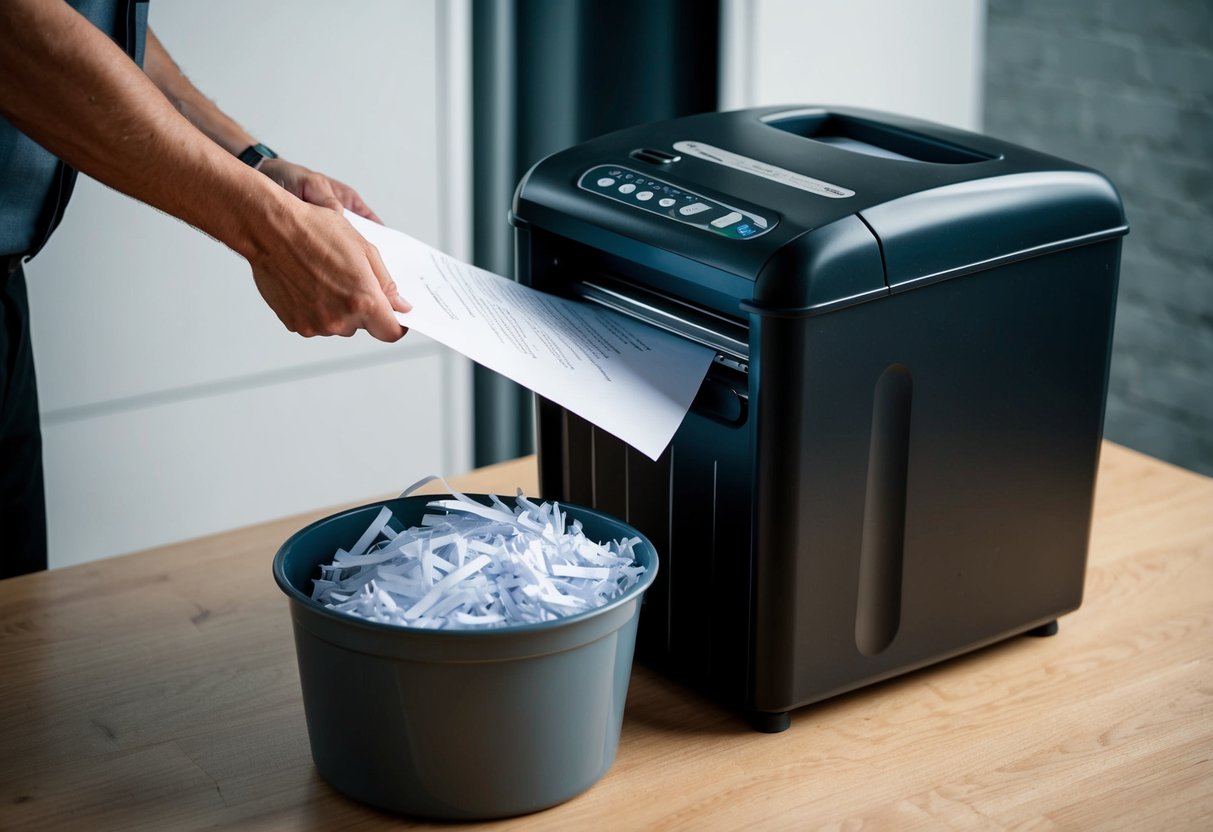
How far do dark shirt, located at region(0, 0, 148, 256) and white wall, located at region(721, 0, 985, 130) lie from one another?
1146 millimetres

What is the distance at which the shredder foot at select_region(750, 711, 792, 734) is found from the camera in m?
0.92

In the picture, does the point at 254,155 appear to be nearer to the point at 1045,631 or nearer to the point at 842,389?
the point at 842,389

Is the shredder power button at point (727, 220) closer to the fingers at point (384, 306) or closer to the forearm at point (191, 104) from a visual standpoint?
the fingers at point (384, 306)

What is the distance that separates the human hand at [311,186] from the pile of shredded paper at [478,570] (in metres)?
0.32

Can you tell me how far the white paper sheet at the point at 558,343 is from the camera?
2.86 feet

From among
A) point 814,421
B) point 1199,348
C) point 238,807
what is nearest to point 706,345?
point 814,421

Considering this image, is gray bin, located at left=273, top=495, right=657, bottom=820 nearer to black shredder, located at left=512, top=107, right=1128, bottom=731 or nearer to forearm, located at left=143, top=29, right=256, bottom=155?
black shredder, located at left=512, top=107, right=1128, bottom=731

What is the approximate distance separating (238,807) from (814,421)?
16.5 inches

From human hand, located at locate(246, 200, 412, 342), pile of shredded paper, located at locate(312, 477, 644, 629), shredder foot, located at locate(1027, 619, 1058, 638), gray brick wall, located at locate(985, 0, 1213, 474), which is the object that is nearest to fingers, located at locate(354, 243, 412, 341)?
human hand, located at locate(246, 200, 412, 342)

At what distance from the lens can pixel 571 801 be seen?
0.83 meters

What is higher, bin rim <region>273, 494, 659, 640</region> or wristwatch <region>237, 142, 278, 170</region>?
wristwatch <region>237, 142, 278, 170</region>

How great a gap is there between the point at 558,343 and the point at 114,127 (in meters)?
0.31

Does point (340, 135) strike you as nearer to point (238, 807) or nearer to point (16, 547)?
point (16, 547)

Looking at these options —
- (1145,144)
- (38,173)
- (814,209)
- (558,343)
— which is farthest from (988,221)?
(1145,144)
